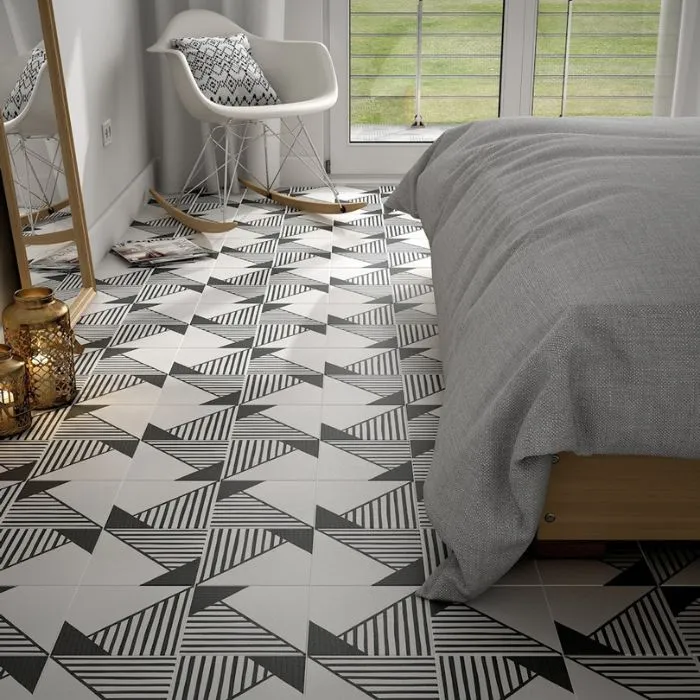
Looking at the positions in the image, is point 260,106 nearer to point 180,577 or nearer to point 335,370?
point 335,370

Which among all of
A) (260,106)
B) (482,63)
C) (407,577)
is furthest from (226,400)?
(482,63)

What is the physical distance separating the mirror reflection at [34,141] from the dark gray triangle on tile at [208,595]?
1302 mm

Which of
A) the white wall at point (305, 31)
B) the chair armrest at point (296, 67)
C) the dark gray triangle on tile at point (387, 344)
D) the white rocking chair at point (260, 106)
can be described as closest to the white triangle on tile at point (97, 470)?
the dark gray triangle on tile at point (387, 344)

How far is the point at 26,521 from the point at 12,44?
131 centimetres

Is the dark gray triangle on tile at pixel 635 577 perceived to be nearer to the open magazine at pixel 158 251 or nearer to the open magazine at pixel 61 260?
the open magazine at pixel 61 260

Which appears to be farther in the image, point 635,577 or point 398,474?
point 398,474

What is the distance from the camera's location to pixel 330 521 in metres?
1.94

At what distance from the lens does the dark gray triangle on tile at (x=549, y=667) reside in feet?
4.99

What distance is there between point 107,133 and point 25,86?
107cm

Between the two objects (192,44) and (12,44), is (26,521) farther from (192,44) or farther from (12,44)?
(192,44)

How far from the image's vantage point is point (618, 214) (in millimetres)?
1811

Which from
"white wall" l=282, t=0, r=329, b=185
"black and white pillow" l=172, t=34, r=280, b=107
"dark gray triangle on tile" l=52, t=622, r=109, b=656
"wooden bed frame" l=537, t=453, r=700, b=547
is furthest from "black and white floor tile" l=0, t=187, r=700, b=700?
"white wall" l=282, t=0, r=329, b=185

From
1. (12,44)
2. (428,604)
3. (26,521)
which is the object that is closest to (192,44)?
A: (12,44)

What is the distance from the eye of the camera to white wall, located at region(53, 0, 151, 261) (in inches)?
132
